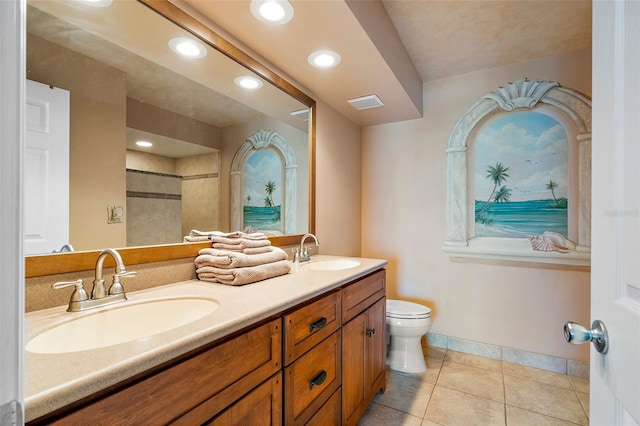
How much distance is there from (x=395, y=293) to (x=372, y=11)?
90.6 inches

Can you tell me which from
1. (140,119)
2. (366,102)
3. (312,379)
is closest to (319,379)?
(312,379)

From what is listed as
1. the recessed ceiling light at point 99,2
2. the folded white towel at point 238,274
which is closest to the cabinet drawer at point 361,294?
the folded white towel at point 238,274

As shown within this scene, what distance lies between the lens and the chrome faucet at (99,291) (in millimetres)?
881

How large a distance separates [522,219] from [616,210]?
2.06 meters

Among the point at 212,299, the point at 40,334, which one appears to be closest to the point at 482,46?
the point at 212,299

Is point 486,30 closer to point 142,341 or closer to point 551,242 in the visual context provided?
point 551,242

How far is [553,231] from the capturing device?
2.23 m

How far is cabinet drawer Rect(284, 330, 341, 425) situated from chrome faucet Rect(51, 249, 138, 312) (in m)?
0.63

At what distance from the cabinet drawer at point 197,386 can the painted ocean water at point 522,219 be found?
2148 millimetres

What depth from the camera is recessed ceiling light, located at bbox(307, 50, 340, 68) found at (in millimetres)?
1641

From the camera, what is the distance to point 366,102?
2.32 meters

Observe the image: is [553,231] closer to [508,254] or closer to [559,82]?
[508,254]

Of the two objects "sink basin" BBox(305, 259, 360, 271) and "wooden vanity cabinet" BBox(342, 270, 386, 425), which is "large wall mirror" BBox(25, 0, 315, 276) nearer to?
"sink basin" BBox(305, 259, 360, 271)

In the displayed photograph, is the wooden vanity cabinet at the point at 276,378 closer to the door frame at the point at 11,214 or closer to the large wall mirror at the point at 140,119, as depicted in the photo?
the door frame at the point at 11,214
